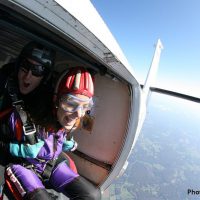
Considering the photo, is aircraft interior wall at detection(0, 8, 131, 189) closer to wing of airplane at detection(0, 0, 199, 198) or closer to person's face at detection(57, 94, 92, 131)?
wing of airplane at detection(0, 0, 199, 198)

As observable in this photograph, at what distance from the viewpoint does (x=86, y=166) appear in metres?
2.44

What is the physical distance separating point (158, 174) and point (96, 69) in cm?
14117

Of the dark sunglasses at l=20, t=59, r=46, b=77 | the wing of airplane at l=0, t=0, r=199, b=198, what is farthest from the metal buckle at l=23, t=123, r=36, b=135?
the wing of airplane at l=0, t=0, r=199, b=198

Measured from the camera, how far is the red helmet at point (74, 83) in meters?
1.54

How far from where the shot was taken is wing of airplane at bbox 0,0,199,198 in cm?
99

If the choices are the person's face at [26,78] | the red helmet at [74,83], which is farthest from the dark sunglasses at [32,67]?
the red helmet at [74,83]

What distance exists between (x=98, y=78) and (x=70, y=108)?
30.7 inches

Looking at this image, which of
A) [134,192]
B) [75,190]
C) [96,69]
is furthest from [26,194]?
[134,192]

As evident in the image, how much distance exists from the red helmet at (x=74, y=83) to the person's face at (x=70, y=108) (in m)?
0.04

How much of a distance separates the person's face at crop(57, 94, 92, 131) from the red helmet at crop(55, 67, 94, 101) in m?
0.04

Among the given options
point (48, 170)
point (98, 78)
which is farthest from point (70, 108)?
point (98, 78)

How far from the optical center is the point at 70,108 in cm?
157

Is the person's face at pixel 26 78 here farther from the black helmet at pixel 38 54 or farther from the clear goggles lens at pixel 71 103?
the clear goggles lens at pixel 71 103

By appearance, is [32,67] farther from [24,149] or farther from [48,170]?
[48,170]
